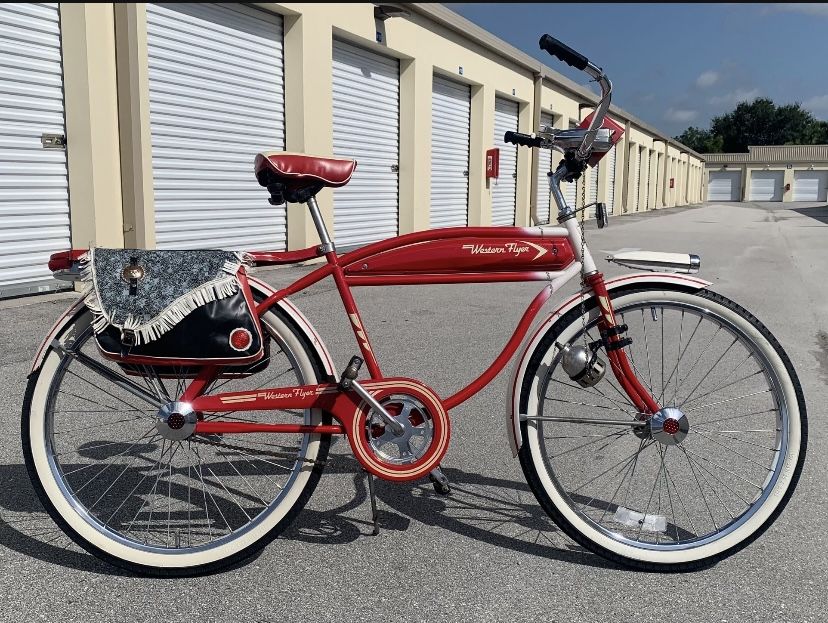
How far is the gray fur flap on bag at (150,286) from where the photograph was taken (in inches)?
93.8

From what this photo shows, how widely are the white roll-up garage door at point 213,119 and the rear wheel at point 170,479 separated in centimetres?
663

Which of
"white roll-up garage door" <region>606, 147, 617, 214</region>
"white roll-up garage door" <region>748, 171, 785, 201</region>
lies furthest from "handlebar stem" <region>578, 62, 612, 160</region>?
"white roll-up garage door" <region>748, 171, 785, 201</region>

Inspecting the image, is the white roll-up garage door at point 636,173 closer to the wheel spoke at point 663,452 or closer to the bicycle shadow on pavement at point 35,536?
the wheel spoke at point 663,452

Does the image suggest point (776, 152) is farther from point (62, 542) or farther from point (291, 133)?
point (62, 542)

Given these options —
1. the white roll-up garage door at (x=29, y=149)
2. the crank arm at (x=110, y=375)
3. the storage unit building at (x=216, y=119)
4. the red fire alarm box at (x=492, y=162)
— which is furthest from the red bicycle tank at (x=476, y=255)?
the red fire alarm box at (x=492, y=162)

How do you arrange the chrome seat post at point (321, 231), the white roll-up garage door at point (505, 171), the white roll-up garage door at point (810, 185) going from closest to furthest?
the chrome seat post at point (321, 231), the white roll-up garage door at point (505, 171), the white roll-up garage door at point (810, 185)

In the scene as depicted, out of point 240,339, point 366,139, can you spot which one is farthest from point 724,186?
point 240,339

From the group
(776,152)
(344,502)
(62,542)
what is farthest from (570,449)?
(776,152)

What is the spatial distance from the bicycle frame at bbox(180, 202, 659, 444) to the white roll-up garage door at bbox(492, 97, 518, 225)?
17.5 metres

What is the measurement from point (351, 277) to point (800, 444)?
161cm

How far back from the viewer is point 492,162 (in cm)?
1870

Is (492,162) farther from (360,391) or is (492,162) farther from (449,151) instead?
(360,391)

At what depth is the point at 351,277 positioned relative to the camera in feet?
8.37

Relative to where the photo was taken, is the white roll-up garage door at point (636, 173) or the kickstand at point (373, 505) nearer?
the kickstand at point (373, 505)
